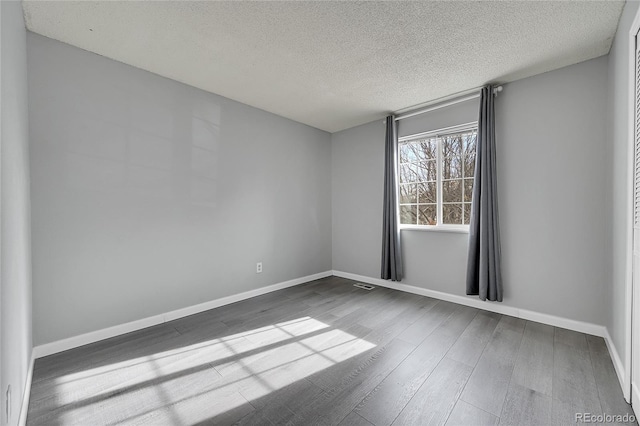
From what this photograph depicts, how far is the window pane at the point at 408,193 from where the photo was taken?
3582 mm

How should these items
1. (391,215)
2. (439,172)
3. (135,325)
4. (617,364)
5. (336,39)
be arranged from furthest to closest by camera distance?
1. (391,215)
2. (439,172)
3. (135,325)
4. (336,39)
5. (617,364)

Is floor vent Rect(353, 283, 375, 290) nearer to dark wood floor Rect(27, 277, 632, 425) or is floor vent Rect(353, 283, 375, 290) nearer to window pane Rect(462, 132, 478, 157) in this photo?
dark wood floor Rect(27, 277, 632, 425)

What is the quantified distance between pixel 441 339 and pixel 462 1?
8.23 ft

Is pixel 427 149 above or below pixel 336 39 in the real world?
below

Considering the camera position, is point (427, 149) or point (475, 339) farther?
point (427, 149)

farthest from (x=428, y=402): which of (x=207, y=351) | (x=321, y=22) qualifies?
(x=321, y=22)

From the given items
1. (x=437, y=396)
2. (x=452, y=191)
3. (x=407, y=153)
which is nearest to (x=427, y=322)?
(x=437, y=396)

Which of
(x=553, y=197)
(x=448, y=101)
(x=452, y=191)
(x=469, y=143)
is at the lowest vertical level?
(x=553, y=197)

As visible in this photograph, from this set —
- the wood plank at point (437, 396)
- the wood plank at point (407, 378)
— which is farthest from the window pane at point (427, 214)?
the wood plank at point (437, 396)

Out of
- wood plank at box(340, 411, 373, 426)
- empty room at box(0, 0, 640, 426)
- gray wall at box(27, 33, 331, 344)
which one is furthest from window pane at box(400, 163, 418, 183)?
wood plank at box(340, 411, 373, 426)

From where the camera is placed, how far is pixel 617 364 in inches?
69.4

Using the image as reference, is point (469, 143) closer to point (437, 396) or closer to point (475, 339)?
point (475, 339)

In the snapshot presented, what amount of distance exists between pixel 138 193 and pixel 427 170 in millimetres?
3304

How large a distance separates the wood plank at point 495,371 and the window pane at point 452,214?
1213 millimetres
